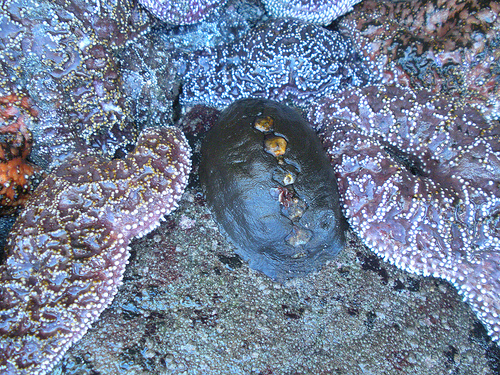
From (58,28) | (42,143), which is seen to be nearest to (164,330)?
(42,143)

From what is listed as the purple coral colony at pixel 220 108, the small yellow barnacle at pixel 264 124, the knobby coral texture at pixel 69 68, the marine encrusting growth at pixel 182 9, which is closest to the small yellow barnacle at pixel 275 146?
the small yellow barnacle at pixel 264 124

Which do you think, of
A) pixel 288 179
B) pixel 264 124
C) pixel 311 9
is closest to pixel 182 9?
pixel 311 9

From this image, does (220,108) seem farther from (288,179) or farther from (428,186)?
(428,186)

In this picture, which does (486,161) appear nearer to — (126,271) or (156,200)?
(156,200)

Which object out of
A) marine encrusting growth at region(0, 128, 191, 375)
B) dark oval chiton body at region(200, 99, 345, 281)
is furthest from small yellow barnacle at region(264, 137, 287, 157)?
marine encrusting growth at region(0, 128, 191, 375)

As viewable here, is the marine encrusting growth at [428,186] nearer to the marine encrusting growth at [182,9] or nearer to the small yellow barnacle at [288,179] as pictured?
the small yellow barnacle at [288,179]
